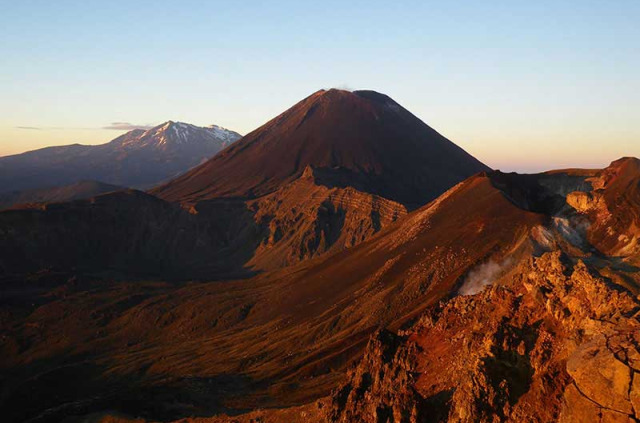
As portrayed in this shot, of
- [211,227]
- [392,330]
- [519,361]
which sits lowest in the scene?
[392,330]

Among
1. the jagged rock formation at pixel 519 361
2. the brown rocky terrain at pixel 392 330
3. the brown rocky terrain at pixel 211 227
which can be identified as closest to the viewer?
the jagged rock formation at pixel 519 361

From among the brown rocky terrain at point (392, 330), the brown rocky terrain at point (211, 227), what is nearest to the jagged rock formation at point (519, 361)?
the brown rocky terrain at point (392, 330)

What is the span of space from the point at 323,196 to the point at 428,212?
5457 cm

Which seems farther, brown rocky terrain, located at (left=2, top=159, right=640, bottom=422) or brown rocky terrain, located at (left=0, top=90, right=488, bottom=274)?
brown rocky terrain, located at (left=0, top=90, right=488, bottom=274)

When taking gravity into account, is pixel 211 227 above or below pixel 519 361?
below

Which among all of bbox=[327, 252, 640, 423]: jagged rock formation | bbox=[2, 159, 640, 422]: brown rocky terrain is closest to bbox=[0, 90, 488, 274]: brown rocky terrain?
bbox=[2, 159, 640, 422]: brown rocky terrain

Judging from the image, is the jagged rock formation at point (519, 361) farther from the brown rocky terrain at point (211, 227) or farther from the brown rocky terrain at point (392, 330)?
the brown rocky terrain at point (211, 227)

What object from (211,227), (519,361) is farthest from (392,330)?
(211,227)

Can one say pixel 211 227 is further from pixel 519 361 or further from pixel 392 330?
pixel 519 361

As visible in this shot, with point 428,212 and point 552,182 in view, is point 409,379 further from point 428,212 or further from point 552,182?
point 552,182

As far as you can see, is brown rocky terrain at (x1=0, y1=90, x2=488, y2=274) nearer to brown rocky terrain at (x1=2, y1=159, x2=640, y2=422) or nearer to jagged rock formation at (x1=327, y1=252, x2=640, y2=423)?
brown rocky terrain at (x1=2, y1=159, x2=640, y2=422)

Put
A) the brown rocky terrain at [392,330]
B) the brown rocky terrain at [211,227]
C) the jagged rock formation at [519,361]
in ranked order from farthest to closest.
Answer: the brown rocky terrain at [211,227] < the brown rocky terrain at [392,330] < the jagged rock formation at [519,361]

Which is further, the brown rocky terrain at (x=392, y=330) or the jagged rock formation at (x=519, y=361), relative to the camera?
the brown rocky terrain at (x=392, y=330)

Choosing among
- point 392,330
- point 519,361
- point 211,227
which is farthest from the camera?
point 211,227
